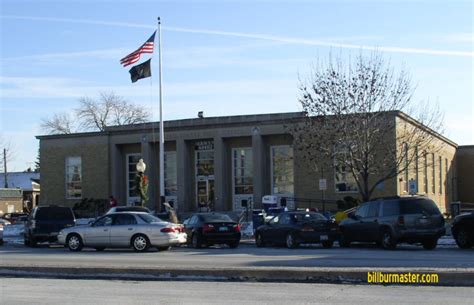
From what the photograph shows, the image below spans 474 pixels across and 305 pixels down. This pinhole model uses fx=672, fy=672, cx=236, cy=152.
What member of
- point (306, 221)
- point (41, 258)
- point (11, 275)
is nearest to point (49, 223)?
point (41, 258)

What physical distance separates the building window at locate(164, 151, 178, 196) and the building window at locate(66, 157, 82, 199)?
23.7ft

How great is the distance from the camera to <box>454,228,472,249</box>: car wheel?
22.4m

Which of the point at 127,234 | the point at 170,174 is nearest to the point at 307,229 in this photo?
the point at 127,234

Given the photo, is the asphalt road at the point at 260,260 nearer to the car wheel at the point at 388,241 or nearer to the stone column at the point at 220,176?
the car wheel at the point at 388,241

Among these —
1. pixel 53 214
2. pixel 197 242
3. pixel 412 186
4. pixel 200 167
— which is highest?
pixel 200 167

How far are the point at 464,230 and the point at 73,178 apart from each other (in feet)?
119

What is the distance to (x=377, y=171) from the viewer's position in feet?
114

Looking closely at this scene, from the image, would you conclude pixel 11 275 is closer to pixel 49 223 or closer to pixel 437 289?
pixel 437 289

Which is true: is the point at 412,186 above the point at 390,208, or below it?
above

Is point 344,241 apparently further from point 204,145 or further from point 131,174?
point 131,174

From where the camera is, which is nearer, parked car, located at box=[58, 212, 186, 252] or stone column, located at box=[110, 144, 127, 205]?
parked car, located at box=[58, 212, 186, 252]

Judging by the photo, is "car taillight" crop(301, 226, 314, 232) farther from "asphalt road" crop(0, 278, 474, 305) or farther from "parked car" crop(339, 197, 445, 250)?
"asphalt road" crop(0, 278, 474, 305)

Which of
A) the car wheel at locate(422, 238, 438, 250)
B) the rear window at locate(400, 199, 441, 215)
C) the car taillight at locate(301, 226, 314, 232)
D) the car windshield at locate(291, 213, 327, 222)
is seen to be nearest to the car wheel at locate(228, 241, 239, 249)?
the car windshield at locate(291, 213, 327, 222)

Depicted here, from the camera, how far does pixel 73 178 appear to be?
52.5 m
